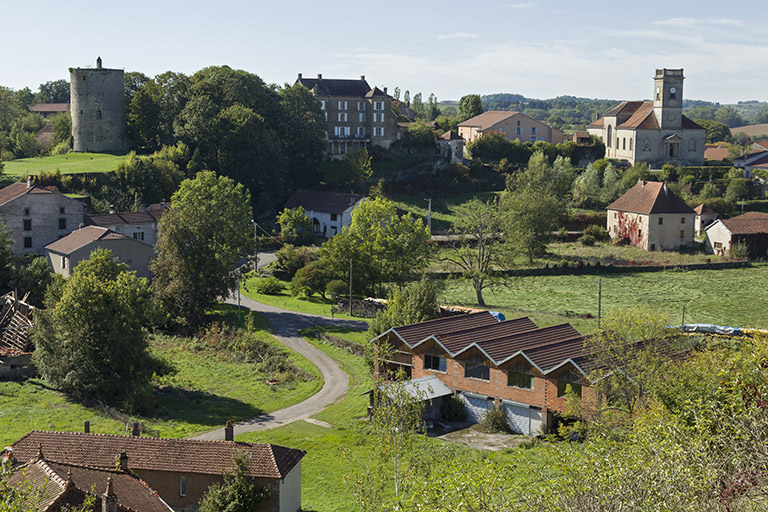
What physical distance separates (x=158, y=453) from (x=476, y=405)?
55.5 feet

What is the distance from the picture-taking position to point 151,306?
48875 millimetres

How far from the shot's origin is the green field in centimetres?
8262

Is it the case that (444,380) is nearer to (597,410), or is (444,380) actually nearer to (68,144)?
(597,410)

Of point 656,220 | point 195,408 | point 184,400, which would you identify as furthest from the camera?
point 656,220

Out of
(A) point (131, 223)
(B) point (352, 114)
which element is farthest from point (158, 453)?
(B) point (352, 114)

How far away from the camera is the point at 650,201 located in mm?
86062

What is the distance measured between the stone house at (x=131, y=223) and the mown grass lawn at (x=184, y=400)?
2039 centimetres

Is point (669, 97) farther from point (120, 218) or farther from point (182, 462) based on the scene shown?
point (182, 462)

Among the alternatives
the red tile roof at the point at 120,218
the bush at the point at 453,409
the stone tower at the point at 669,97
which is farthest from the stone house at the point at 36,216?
the stone tower at the point at 669,97

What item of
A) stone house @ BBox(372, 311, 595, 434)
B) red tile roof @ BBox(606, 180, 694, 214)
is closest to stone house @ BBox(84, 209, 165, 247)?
stone house @ BBox(372, 311, 595, 434)

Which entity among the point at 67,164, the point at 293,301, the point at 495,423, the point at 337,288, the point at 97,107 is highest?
the point at 97,107

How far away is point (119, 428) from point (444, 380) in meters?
15.4

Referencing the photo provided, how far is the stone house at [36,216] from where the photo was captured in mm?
67812

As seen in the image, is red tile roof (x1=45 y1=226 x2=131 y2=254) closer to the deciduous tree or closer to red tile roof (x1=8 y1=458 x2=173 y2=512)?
the deciduous tree
